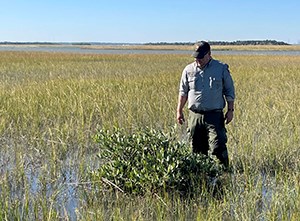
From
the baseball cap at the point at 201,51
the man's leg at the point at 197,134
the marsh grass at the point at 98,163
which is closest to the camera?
the marsh grass at the point at 98,163

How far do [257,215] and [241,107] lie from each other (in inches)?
208

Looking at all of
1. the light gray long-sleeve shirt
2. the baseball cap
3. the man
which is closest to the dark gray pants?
the man

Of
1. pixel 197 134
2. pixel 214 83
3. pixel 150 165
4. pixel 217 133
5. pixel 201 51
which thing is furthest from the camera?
pixel 197 134

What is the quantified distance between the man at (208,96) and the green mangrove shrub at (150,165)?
26cm

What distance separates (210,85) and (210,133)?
0.59m

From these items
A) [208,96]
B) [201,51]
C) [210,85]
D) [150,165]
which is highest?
[201,51]

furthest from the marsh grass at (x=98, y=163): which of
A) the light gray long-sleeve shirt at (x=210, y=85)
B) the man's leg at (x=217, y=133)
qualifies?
the light gray long-sleeve shirt at (x=210, y=85)

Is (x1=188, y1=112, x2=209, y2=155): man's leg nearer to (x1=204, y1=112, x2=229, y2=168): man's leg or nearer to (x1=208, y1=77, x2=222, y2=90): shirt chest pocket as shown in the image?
(x1=204, y1=112, x2=229, y2=168): man's leg

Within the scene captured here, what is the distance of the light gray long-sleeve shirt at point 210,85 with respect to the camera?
4.14 metres

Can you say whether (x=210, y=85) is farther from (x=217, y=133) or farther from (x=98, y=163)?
(x=98, y=163)

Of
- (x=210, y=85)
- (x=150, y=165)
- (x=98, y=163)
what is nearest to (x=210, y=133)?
(x=210, y=85)

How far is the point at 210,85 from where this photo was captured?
414 centimetres

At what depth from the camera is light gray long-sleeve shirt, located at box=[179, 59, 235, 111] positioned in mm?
4141

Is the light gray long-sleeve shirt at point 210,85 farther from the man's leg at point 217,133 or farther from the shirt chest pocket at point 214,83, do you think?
the man's leg at point 217,133
